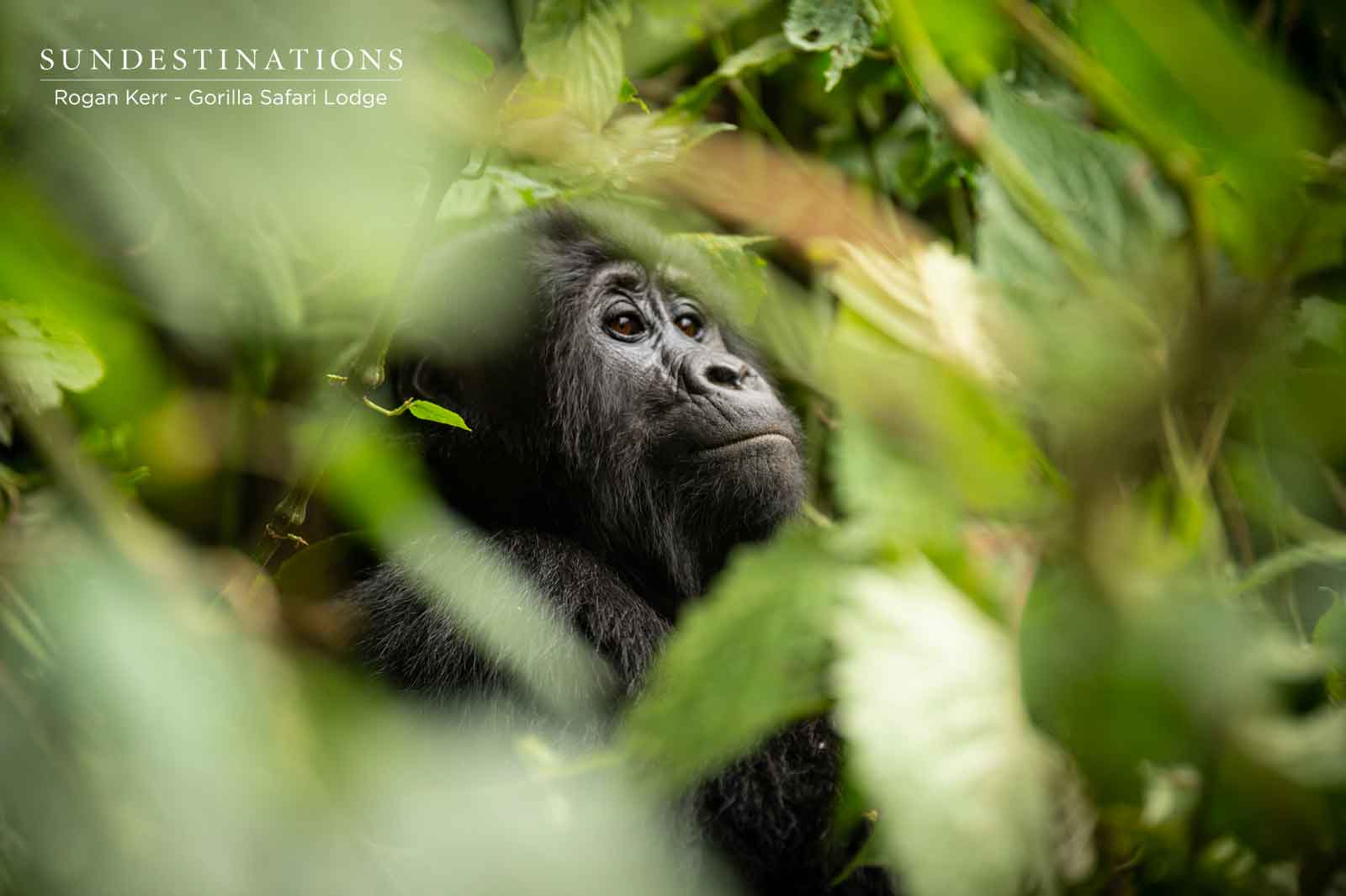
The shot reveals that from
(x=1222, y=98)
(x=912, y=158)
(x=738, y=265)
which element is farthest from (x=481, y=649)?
(x=912, y=158)

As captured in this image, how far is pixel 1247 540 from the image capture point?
1502mm

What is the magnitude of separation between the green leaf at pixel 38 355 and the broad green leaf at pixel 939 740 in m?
0.93

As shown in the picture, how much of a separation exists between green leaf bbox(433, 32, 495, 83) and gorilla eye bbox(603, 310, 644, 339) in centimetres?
64

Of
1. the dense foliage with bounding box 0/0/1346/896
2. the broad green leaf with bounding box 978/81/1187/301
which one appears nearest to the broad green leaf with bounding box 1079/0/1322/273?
the dense foliage with bounding box 0/0/1346/896

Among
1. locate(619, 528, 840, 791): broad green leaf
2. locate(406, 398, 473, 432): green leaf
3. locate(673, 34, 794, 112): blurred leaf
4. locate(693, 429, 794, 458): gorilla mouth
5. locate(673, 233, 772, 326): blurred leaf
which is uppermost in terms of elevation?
locate(619, 528, 840, 791): broad green leaf

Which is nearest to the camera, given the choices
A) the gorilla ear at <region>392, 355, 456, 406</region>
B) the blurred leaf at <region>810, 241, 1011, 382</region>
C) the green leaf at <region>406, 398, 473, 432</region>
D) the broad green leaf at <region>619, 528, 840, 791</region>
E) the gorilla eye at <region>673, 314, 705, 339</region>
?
the broad green leaf at <region>619, 528, 840, 791</region>

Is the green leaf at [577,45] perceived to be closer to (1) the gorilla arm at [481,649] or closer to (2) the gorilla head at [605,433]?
(2) the gorilla head at [605,433]

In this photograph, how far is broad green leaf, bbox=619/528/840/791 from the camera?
656 millimetres

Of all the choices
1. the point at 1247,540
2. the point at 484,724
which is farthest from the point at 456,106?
the point at 1247,540

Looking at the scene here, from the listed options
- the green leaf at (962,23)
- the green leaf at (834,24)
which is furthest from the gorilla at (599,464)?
the green leaf at (962,23)

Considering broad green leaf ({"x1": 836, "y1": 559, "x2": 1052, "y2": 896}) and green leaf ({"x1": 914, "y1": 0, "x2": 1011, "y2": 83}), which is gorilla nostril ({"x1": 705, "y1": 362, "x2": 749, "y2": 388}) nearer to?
green leaf ({"x1": 914, "y1": 0, "x2": 1011, "y2": 83})

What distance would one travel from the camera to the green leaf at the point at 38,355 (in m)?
1.09

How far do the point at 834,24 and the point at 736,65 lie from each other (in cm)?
29

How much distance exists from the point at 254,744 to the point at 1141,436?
2.19ft
